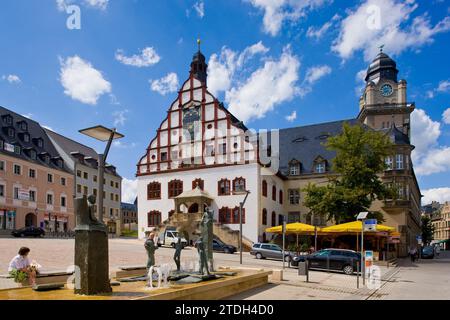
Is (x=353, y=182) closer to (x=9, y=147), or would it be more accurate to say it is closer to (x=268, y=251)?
(x=268, y=251)

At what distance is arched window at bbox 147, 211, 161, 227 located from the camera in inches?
1769

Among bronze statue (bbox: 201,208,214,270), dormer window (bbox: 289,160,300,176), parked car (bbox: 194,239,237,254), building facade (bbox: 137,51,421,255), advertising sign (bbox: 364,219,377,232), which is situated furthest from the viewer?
dormer window (bbox: 289,160,300,176)

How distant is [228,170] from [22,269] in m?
31.7

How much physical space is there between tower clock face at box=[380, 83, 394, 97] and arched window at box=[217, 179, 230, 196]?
31799 mm

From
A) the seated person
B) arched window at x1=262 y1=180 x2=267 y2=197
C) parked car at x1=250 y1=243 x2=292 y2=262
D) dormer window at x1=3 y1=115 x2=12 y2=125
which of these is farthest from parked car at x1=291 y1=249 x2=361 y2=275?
dormer window at x1=3 y1=115 x2=12 y2=125

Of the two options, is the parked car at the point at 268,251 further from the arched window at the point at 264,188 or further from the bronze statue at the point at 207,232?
the bronze statue at the point at 207,232

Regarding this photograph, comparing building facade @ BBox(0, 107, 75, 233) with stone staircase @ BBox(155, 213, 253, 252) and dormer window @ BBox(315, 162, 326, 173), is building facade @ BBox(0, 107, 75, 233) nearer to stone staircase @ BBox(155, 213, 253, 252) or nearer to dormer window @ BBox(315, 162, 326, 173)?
stone staircase @ BBox(155, 213, 253, 252)

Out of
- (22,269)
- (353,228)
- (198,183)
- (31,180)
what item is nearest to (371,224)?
(353,228)

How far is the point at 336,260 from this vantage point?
2238 centimetres

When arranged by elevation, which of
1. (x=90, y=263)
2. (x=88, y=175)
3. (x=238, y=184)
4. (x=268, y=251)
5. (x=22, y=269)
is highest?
(x=88, y=175)
